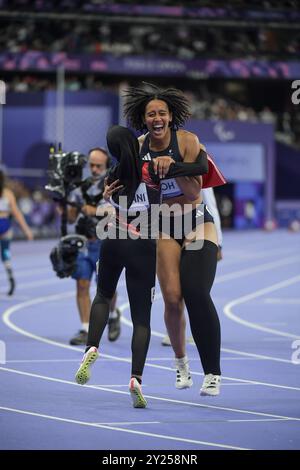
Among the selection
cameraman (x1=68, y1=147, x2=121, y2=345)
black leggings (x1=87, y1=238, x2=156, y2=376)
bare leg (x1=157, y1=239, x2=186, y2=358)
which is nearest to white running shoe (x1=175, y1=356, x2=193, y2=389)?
bare leg (x1=157, y1=239, x2=186, y2=358)

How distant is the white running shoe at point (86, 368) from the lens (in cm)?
733

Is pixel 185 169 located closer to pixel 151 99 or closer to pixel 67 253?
pixel 151 99

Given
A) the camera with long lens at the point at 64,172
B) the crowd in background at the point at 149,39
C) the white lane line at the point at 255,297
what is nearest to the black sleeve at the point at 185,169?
the camera with long lens at the point at 64,172

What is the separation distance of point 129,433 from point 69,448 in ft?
1.92

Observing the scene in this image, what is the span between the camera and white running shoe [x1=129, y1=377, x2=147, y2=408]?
7.38 metres

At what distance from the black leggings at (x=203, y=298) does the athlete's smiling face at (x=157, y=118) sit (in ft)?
2.81

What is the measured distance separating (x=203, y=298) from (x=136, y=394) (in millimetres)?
804

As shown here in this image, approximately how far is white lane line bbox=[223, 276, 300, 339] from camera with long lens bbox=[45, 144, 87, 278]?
8.35 ft

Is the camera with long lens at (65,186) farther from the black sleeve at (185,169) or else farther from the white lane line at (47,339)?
the black sleeve at (185,169)

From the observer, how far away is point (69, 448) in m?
6.08

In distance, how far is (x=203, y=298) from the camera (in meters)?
7.60

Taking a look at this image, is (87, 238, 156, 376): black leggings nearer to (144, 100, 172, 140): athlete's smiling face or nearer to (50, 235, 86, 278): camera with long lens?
(144, 100, 172, 140): athlete's smiling face

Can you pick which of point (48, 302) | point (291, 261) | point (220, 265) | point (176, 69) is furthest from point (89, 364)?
point (176, 69)
